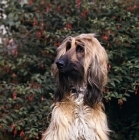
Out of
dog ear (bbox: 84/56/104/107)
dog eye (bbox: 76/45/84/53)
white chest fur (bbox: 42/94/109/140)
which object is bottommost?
white chest fur (bbox: 42/94/109/140)

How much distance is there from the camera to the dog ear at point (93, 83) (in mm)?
5363

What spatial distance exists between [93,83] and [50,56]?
80.5 inches

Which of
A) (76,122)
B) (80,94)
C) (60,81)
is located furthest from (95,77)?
(76,122)

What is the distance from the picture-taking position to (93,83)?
17.6 ft

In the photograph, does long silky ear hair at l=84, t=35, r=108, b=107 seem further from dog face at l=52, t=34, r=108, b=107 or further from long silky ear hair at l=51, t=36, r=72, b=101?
long silky ear hair at l=51, t=36, r=72, b=101

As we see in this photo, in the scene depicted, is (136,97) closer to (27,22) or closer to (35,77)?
(35,77)

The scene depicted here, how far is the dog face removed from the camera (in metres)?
5.31

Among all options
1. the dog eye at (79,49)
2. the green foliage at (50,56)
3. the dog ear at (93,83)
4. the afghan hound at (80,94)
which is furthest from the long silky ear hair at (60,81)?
the green foliage at (50,56)

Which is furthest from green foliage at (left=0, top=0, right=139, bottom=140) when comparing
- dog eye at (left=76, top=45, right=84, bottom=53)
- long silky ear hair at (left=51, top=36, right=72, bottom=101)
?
dog eye at (left=76, top=45, right=84, bottom=53)

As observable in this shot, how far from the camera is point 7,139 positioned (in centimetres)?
717

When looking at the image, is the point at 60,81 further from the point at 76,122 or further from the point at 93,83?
the point at 76,122

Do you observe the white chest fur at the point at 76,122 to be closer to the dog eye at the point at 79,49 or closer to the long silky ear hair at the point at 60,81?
the long silky ear hair at the point at 60,81

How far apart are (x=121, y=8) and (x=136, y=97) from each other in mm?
1169

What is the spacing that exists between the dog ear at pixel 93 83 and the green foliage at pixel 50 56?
3.56 ft
